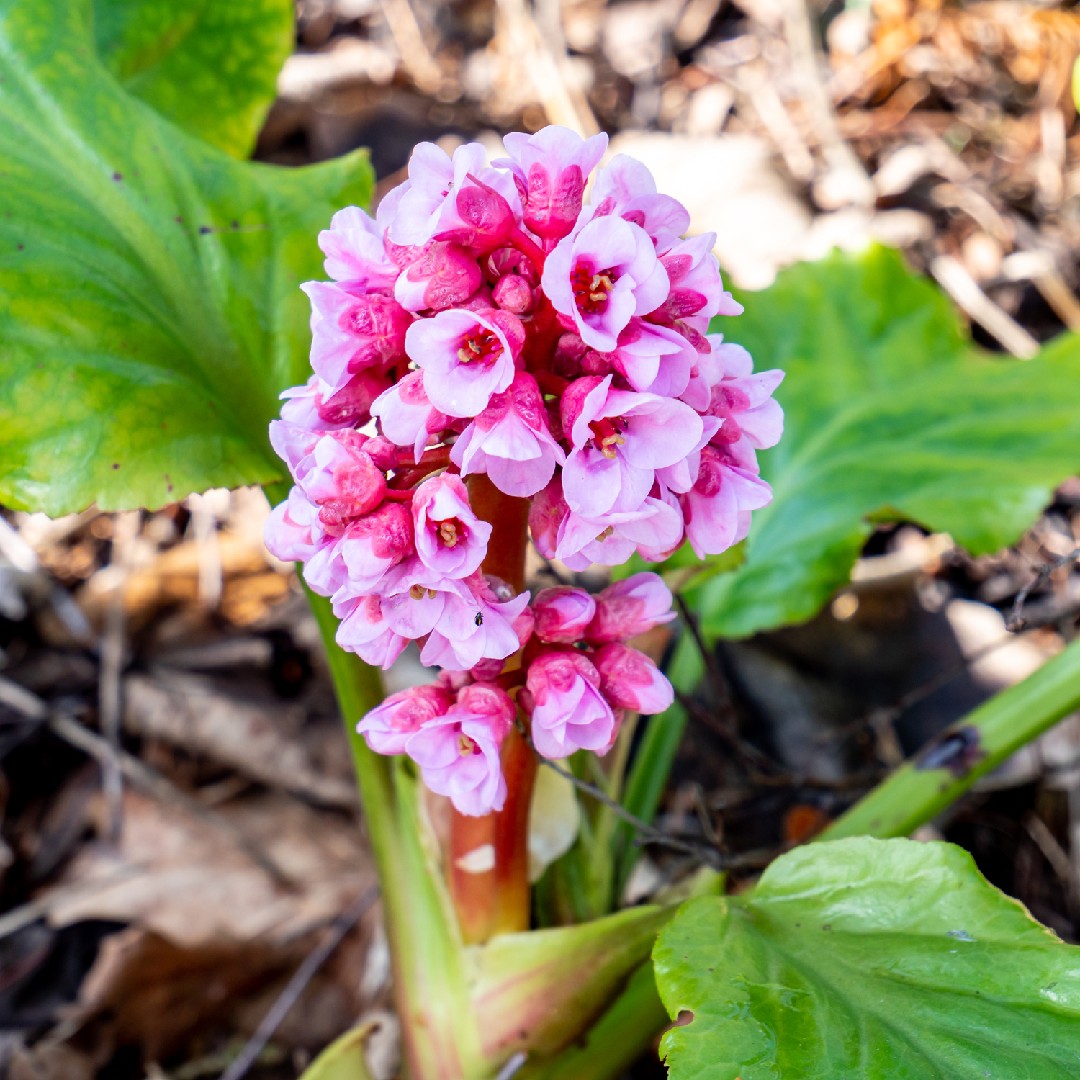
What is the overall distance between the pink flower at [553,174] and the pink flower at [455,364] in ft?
0.46

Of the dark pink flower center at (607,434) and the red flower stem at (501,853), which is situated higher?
the dark pink flower center at (607,434)

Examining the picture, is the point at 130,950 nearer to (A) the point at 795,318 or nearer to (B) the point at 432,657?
(B) the point at 432,657

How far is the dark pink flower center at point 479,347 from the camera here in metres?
1.08

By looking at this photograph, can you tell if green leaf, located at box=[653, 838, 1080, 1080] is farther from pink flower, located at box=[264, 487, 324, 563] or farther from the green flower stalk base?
pink flower, located at box=[264, 487, 324, 563]

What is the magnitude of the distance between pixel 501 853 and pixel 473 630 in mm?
569

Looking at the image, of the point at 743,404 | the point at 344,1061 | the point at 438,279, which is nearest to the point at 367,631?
the point at 438,279

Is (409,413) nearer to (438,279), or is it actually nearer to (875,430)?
(438,279)

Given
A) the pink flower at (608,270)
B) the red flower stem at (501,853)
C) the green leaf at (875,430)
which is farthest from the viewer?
the green leaf at (875,430)

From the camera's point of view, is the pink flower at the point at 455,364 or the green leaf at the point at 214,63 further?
the green leaf at the point at 214,63

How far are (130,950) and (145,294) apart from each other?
4.54ft

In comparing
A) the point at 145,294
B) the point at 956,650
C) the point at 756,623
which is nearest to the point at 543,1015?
the point at 756,623

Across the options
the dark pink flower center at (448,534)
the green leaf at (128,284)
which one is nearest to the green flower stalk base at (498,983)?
the green leaf at (128,284)

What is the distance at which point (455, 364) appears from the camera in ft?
3.52

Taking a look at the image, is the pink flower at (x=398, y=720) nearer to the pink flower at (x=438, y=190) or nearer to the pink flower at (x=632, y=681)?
the pink flower at (x=632, y=681)
